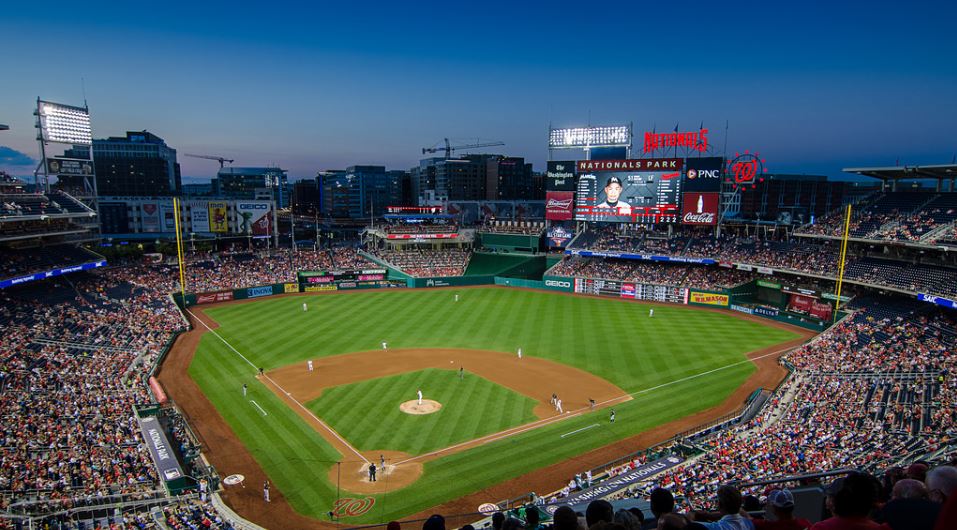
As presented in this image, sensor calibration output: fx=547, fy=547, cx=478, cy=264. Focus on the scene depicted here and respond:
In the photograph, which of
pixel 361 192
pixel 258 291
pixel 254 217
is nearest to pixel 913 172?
pixel 258 291

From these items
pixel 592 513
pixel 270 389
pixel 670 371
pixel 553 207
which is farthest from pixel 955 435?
pixel 553 207

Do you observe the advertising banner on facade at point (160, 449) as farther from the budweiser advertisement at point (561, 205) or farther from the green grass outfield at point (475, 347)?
the budweiser advertisement at point (561, 205)

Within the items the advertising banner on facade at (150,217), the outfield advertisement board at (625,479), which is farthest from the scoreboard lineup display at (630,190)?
the advertising banner on facade at (150,217)

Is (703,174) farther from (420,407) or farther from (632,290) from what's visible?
(420,407)

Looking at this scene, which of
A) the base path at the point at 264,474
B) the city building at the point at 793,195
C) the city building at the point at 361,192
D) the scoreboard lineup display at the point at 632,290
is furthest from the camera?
the city building at the point at 361,192

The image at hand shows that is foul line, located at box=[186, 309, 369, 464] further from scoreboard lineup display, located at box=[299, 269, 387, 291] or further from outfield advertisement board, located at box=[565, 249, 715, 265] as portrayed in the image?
outfield advertisement board, located at box=[565, 249, 715, 265]

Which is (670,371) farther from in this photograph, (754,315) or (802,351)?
(754,315)
